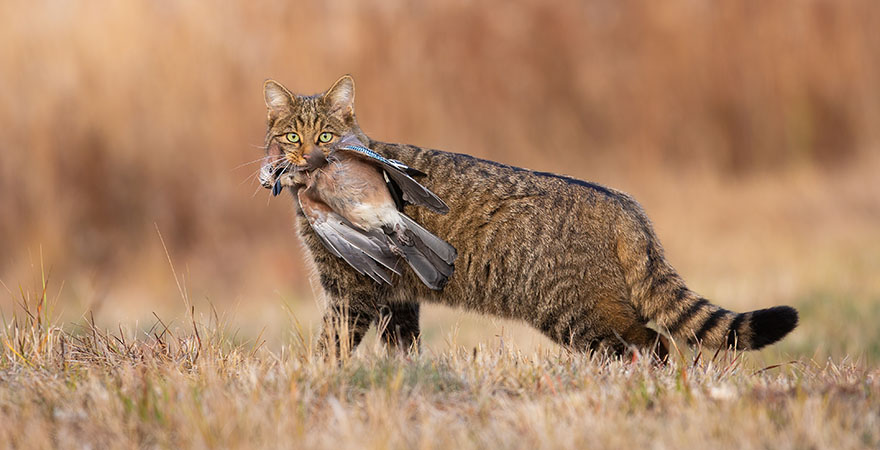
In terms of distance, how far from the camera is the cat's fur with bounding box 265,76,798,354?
397 cm

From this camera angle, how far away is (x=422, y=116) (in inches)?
373

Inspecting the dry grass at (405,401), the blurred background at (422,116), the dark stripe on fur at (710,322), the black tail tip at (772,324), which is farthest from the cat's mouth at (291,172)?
the blurred background at (422,116)

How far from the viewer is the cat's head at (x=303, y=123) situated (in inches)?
161

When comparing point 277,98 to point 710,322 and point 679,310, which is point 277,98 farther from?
point 710,322

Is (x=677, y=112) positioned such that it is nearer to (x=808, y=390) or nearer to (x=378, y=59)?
(x=378, y=59)

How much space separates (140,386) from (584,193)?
217 centimetres

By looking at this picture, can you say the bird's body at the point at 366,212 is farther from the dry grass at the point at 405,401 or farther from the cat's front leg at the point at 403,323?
the cat's front leg at the point at 403,323

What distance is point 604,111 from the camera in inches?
382

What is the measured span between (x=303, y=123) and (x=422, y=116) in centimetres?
522

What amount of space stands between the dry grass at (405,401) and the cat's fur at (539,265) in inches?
15.5

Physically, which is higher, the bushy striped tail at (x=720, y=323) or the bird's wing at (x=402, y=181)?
the bird's wing at (x=402, y=181)

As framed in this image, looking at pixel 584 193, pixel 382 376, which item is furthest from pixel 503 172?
pixel 382 376

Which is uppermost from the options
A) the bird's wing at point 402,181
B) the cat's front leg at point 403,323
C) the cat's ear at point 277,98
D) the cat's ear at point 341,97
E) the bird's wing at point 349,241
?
the cat's ear at point 341,97

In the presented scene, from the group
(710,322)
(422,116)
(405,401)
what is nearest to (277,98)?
(405,401)
